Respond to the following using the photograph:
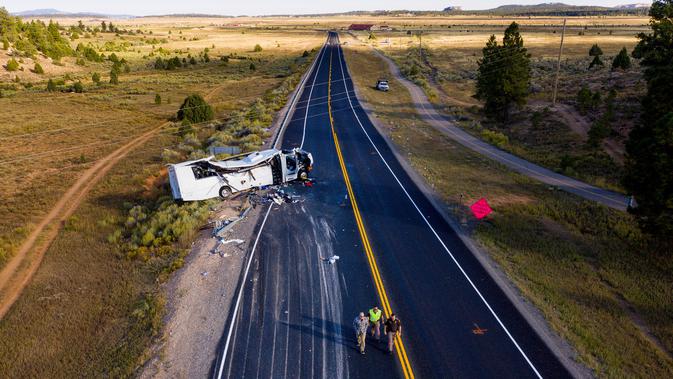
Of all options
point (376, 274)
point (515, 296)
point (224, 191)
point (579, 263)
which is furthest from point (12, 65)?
point (579, 263)

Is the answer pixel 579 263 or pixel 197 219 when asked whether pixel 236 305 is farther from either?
pixel 579 263

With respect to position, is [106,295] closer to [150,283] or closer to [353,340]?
[150,283]

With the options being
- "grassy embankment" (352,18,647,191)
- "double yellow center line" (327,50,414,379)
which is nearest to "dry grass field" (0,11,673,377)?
"grassy embankment" (352,18,647,191)

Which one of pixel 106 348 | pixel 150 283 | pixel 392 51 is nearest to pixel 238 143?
pixel 150 283

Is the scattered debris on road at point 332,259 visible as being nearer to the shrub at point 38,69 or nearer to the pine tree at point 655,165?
the pine tree at point 655,165

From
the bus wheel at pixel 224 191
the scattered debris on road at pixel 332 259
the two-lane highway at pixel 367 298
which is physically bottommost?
the two-lane highway at pixel 367 298

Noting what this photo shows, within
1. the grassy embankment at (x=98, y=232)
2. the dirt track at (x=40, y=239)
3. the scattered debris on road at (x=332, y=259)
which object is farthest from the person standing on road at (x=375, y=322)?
the dirt track at (x=40, y=239)
